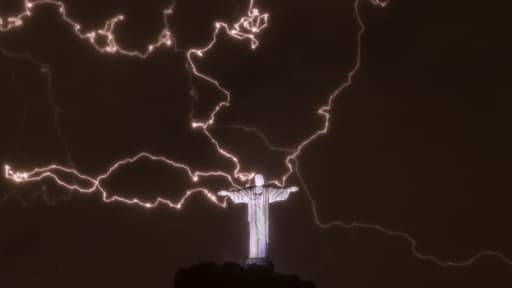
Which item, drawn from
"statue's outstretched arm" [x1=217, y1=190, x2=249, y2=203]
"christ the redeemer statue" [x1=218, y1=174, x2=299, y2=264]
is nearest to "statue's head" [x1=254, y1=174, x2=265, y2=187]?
"christ the redeemer statue" [x1=218, y1=174, x2=299, y2=264]

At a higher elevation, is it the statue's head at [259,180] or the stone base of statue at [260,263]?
the statue's head at [259,180]

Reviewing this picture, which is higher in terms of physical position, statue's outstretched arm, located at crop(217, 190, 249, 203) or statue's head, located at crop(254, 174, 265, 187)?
statue's head, located at crop(254, 174, 265, 187)

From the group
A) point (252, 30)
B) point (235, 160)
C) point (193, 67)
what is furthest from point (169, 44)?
point (235, 160)

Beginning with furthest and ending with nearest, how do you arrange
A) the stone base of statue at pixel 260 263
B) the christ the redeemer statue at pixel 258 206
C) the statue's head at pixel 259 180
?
the statue's head at pixel 259 180, the christ the redeemer statue at pixel 258 206, the stone base of statue at pixel 260 263

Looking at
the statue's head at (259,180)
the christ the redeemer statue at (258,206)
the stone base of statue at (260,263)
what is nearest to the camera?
the stone base of statue at (260,263)

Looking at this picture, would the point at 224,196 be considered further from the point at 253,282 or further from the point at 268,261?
the point at 253,282

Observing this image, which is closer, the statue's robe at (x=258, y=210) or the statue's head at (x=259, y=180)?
the statue's robe at (x=258, y=210)

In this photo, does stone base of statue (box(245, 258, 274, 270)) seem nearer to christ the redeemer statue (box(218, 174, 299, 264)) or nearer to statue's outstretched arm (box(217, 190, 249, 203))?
christ the redeemer statue (box(218, 174, 299, 264))

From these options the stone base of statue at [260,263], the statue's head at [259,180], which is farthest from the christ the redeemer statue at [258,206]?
the stone base of statue at [260,263]

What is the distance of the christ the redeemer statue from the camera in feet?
41.1

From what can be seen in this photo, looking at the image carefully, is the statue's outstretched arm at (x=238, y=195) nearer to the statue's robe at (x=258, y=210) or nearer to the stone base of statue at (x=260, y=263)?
the statue's robe at (x=258, y=210)

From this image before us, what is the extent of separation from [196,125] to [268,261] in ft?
12.3

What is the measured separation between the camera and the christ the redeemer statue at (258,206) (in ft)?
41.1

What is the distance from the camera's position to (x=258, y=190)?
502 inches
